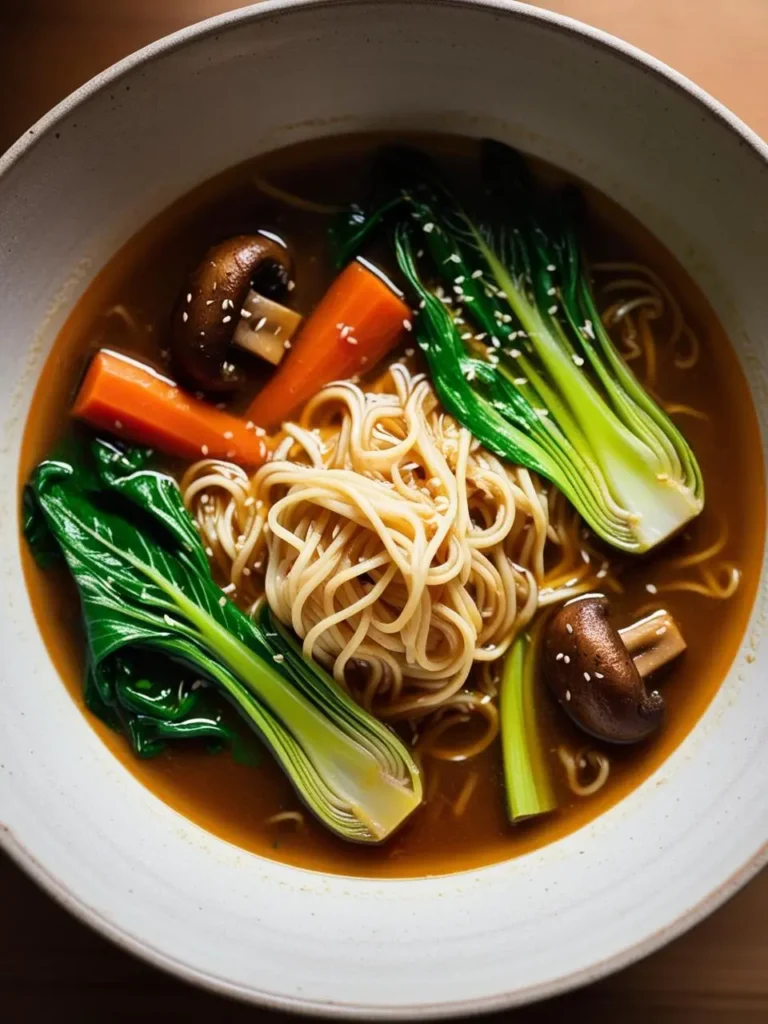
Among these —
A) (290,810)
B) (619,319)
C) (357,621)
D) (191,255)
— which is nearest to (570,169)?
(619,319)

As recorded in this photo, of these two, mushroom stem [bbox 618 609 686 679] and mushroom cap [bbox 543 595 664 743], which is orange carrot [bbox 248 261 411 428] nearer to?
mushroom cap [bbox 543 595 664 743]

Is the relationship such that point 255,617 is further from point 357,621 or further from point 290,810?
point 290,810

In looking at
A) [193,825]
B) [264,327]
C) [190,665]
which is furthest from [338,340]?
[193,825]

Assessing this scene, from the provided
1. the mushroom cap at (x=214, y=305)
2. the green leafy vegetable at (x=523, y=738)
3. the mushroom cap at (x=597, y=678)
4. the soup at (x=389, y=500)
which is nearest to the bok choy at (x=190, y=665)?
the soup at (x=389, y=500)

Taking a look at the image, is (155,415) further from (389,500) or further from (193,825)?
(193,825)

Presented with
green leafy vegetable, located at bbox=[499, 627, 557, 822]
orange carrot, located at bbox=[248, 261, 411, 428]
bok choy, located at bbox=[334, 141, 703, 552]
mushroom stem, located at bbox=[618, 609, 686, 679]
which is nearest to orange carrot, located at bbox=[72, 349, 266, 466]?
orange carrot, located at bbox=[248, 261, 411, 428]

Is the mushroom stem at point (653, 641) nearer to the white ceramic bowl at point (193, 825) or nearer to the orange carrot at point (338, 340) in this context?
the white ceramic bowl at point (193, 825)
